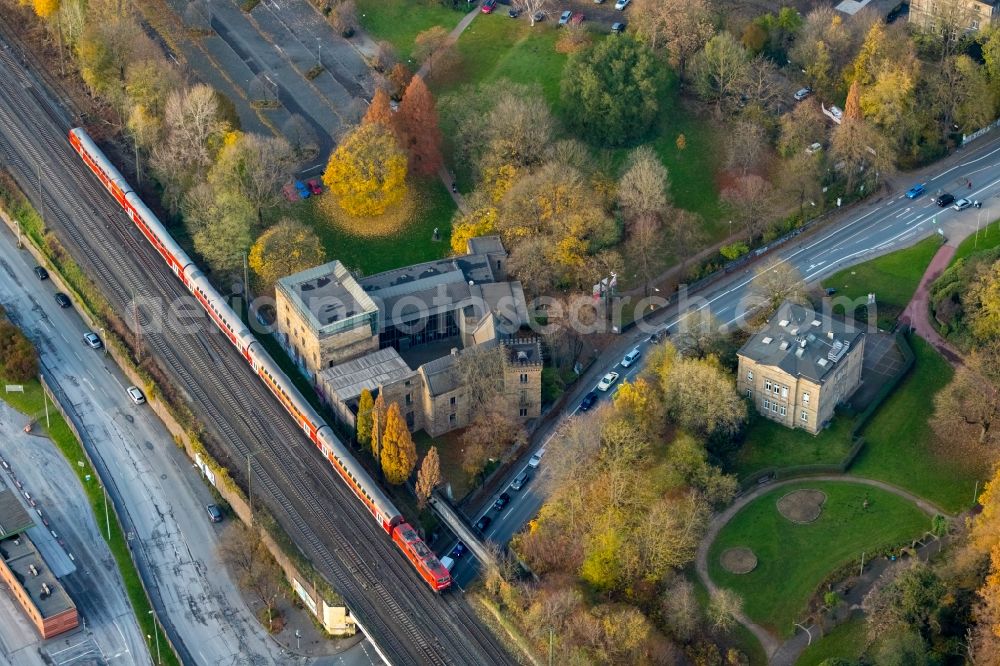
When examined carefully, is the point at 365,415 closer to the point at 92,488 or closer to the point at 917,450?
the point at 92,488

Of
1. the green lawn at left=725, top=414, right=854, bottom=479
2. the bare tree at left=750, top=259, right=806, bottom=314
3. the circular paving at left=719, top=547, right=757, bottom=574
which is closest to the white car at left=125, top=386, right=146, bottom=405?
the green lawn at left=725, top=414, right=854, bottom=479

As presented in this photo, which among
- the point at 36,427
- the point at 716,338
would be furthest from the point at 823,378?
the point at 36,427

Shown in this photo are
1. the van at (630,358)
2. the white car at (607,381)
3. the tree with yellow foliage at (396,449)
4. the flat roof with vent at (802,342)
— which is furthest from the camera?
the van at (630,358)

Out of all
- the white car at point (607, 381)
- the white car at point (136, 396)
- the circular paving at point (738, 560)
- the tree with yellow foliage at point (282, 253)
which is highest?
the tree with yellow foliage at point (282, 253)

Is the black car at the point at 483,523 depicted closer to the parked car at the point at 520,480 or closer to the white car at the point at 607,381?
the parked car at the point at 520,480

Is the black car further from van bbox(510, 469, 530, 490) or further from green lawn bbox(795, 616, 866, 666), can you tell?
green lawn bbox(795, 616, 866, 666)

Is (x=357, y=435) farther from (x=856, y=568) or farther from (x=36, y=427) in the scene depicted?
(x=856, y=568)

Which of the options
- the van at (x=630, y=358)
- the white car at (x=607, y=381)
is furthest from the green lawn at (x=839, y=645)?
the van at (x=630, y=358)

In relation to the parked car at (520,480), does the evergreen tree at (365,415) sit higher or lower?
higher

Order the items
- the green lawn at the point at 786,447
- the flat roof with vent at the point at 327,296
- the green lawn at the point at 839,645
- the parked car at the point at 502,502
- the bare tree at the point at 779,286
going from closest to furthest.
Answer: the green lawn at the point at 839,645, the green lawn at the point at 786,447, the parked car at the point at 502,502, the flat roof with vent at the point at 327,296, the bare tree at the point at 779,286
